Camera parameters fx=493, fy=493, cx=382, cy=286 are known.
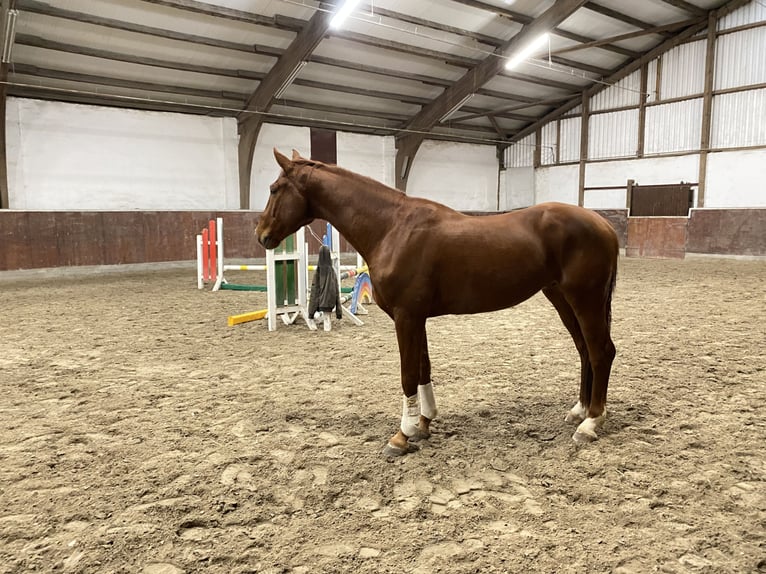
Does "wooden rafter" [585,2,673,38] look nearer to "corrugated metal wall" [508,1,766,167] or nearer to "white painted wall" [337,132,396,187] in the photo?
"corrugated metal wall" [508,1,766,167]

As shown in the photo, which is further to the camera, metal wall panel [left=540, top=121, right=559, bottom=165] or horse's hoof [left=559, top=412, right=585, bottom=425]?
metal wall panel [left=540, top=121, right=559, bottom=165]

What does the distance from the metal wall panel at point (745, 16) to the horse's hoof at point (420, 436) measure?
673 inches

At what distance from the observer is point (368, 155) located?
56.3ft

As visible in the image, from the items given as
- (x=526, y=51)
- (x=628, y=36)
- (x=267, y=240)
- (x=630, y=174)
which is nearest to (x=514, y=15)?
(x=526, y=51)

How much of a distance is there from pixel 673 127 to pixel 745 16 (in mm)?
3326

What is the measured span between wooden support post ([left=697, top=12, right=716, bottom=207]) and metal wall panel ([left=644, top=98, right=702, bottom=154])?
0.28 m

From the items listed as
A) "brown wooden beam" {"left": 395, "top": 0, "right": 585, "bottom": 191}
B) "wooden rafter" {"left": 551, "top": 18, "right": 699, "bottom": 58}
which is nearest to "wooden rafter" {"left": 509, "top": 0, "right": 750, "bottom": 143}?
"wooden rafter" {"left": 551, "top": 18, "right": 699, "bottom": 58}

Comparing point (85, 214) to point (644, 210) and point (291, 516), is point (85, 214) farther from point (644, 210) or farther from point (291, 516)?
point (644, 210)

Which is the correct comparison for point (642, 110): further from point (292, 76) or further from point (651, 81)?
point (292, 76)

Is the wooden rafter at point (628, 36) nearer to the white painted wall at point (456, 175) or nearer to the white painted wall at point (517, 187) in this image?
the white painted wall at point (456, 175)

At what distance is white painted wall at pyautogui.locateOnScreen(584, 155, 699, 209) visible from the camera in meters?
15.8

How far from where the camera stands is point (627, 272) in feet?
34.4

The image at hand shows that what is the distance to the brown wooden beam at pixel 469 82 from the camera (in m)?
11.9

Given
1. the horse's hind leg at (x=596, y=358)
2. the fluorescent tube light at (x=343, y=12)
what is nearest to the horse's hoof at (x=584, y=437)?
the horse's hind leg at (x=596, y=358)
